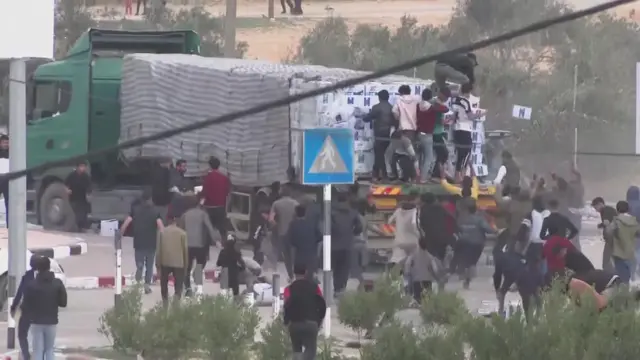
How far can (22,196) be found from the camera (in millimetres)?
13445

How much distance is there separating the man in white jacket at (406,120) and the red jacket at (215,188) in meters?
2.36

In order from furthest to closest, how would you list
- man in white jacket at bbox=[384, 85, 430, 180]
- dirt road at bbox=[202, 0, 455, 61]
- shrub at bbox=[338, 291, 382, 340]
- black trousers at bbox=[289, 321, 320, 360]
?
dirt road at bbox=[202, 0, 455, 61]
man in white jacket at bbox=[384, 85, 430, 180]
shrub at bbox=[338, 291, 382, 340]
black trousers at bbox=[289, 321, 320, 360]

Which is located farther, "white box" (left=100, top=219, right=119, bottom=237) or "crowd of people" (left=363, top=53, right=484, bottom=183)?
"white box" (left=100, top=219, right=119, bottom=237)

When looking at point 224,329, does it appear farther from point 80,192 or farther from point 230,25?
point 230,25

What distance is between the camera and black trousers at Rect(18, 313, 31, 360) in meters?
12.2

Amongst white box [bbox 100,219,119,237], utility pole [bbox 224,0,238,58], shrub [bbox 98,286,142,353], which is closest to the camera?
shrub [bbox 98,286,142,353]

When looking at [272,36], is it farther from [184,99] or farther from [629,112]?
[184,99]

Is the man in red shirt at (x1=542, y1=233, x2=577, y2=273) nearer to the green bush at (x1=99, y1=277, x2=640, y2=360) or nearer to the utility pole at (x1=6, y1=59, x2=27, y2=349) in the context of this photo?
the green bush at (x1=99, y1=277, x2=640, y2=360)

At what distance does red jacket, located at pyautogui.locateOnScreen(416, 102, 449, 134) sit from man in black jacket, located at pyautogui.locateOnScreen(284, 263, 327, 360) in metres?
7.91

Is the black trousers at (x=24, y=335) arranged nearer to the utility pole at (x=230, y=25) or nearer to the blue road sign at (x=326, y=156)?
the blue road sign at (x=326, y=156)

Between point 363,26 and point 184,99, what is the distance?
88.7 ft

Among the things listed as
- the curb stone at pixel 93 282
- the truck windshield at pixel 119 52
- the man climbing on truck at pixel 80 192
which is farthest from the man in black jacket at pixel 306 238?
the truck windshield at pixel 119 52

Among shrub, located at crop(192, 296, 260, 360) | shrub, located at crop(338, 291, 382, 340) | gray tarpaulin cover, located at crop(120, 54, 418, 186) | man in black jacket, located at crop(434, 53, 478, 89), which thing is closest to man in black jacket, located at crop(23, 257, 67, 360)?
shrub, located at crop(192, 296, 260, 360)

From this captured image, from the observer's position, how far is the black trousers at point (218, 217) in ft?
67.7
